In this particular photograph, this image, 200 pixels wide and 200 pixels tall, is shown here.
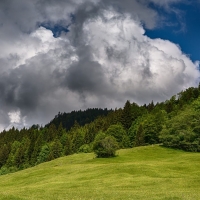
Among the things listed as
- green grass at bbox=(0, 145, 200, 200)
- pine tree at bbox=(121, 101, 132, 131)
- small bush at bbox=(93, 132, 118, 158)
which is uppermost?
pine tree at bbox=(121, 101, 132, 131)

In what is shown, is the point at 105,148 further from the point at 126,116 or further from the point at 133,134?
the point at 126,116

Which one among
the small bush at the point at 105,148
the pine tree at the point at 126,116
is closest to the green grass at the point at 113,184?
the small bush at the point at 105,148

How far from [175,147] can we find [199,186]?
72.6m

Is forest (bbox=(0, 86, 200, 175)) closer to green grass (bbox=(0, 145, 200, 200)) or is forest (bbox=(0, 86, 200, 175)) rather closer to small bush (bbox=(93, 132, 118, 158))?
small bush (bbox=(93, 132, 118, 158))

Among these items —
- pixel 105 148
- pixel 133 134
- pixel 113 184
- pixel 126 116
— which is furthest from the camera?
pixel 126 116

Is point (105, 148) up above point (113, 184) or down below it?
above

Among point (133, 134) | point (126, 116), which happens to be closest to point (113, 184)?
point (133, 134)

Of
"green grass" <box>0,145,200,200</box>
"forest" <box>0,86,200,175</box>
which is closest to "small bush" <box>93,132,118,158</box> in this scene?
"forest" <box>0,86,200,175</box>

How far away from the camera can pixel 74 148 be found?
174500 mm

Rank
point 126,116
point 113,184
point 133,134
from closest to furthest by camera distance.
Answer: point 113,184 < point 133,134 < point 126,116

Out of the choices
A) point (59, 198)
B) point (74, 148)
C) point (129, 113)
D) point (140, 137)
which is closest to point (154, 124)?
point (140, 137)

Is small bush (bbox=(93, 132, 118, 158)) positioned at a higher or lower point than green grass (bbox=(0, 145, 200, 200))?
higher

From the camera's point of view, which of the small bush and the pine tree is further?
the pine tree

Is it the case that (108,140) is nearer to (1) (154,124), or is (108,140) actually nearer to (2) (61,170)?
(2) (61,170)
